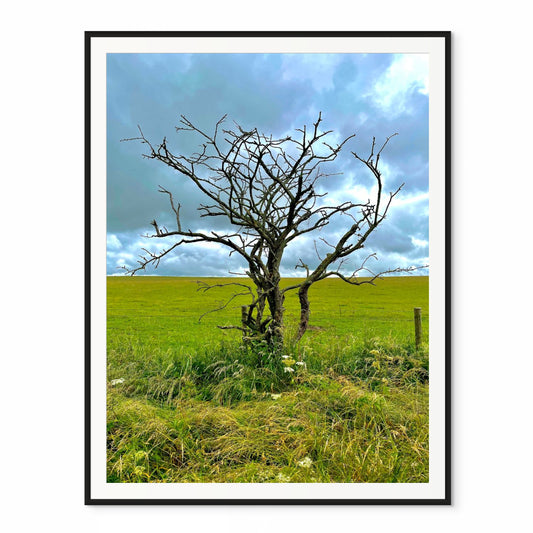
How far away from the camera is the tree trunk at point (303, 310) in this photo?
3.06 metres

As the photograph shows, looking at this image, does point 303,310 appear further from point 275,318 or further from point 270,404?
point 270,404

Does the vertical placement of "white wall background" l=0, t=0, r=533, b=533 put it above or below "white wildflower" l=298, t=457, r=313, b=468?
above

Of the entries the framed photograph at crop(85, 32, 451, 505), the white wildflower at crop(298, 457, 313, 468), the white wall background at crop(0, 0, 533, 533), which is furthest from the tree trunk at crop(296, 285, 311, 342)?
the white wall background at crop(0, 0, 533, 533)

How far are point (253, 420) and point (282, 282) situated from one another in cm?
125

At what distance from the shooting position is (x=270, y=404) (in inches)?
95.2

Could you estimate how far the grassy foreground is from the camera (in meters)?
2.06

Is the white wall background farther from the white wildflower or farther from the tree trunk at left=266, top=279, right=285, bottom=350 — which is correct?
the tree trunk at left=266, top=279, right=285, bottom=350

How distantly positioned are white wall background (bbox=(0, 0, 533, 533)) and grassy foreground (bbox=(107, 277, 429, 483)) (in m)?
0.25
